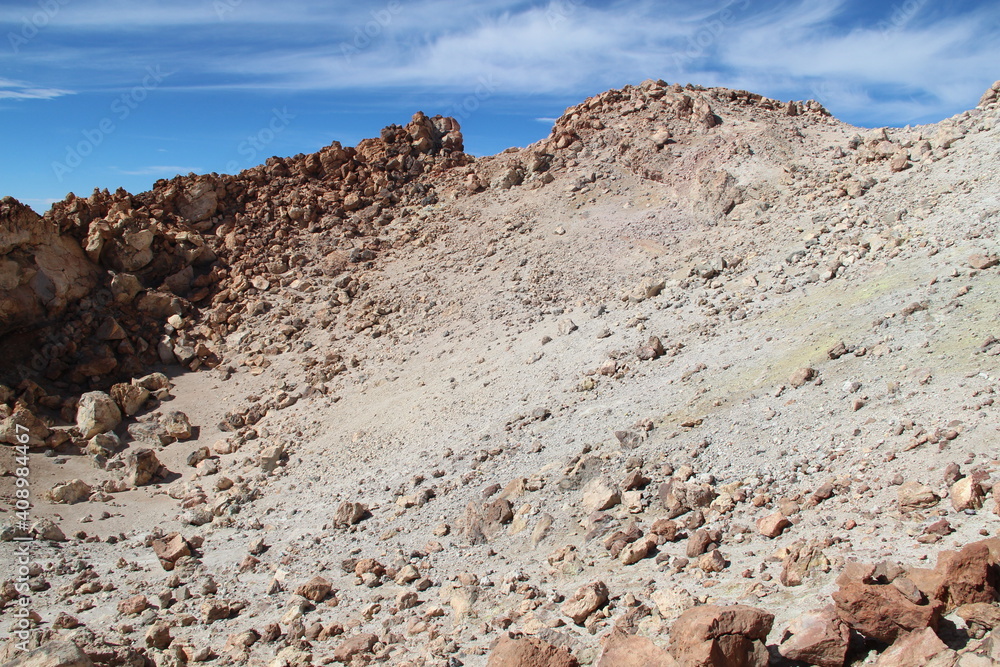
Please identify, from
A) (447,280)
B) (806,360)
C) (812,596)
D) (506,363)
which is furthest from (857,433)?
(447,280)

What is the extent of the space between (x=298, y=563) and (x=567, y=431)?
3.47 m

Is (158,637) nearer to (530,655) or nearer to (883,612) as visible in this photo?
(530,655)

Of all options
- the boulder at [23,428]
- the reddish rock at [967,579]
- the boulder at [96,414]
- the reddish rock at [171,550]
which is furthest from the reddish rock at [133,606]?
the reddish rock at [967,579]

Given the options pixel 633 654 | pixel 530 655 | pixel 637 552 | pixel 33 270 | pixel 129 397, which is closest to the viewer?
pixel 633 654

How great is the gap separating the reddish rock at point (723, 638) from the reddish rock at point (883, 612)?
421 millimetres

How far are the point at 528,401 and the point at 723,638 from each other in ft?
19.3

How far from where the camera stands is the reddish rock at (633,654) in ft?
11.9

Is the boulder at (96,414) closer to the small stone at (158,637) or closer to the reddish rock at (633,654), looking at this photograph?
the small stone at (158,637)

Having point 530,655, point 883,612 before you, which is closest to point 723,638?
point 883,612

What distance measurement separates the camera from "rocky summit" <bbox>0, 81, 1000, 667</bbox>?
4.84 m

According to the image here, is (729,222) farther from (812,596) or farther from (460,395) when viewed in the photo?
(812,596)

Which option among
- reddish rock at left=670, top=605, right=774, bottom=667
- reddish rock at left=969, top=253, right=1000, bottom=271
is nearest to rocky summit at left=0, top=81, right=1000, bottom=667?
reddish rock at left=670, top=605, right=774, bottom=667

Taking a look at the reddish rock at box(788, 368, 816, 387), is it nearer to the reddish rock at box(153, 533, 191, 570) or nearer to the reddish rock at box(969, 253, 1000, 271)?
the reddish rock at box(969, 253, 1000, 271)

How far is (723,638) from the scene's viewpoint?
11.9ft
